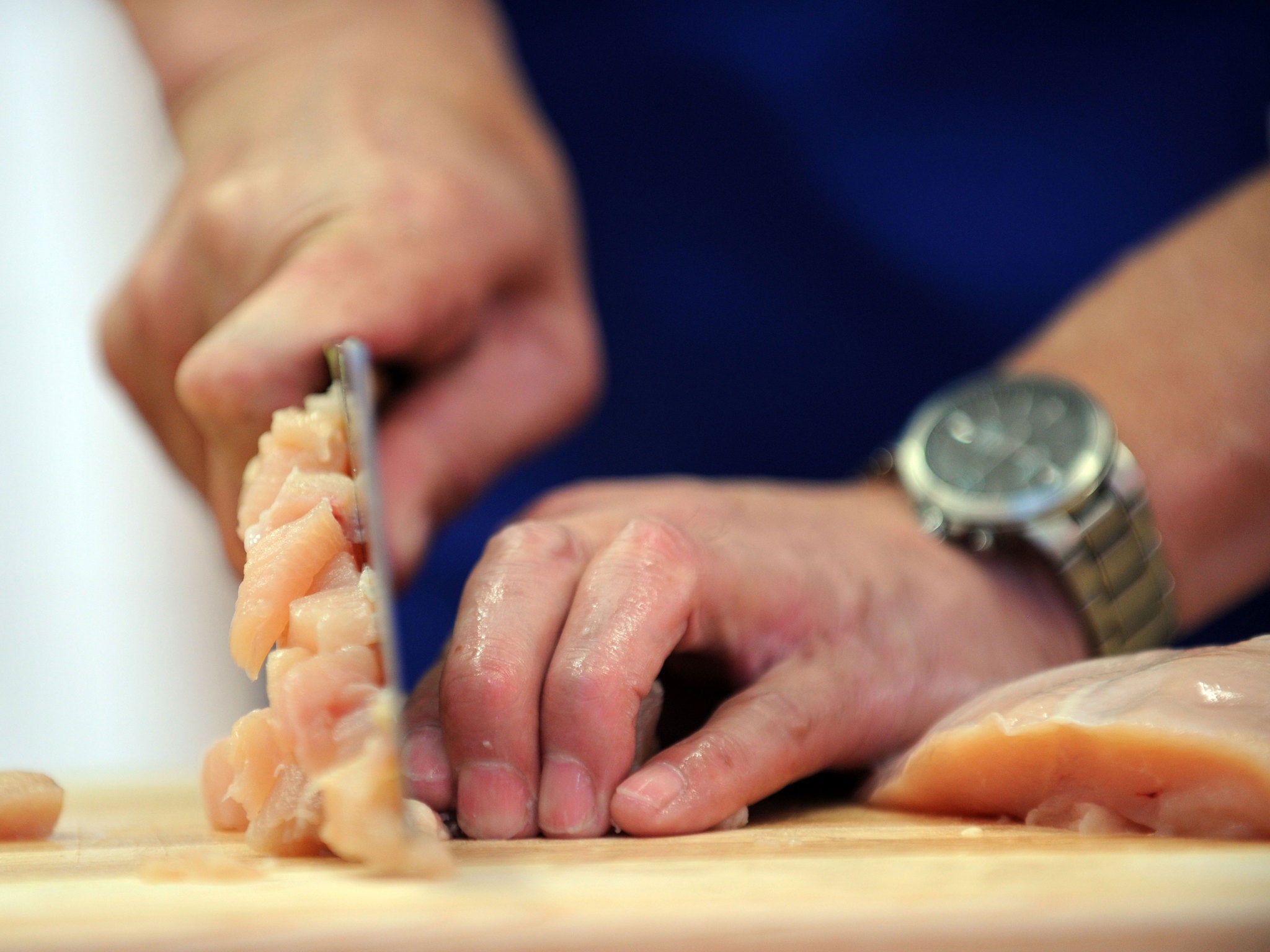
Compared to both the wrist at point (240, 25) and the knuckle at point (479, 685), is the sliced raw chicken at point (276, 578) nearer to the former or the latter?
the knuckle at point (479, 685)

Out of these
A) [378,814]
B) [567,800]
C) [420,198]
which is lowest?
[567,800]

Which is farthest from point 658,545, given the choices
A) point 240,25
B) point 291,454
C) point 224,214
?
point 240,25

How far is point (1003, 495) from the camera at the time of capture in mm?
1586

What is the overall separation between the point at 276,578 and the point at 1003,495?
101 cm

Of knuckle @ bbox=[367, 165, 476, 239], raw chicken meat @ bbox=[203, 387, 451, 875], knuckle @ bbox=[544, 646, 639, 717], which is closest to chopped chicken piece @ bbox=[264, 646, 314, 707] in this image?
raw chicken meat @ bbox=[203, 387, 451, 875]

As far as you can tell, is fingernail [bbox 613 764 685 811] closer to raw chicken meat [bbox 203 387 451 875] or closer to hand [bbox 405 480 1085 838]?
hand [bbox 405 480 1085 838]

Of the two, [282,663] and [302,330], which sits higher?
[302,330]

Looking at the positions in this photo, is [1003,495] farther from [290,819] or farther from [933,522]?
[290,819]

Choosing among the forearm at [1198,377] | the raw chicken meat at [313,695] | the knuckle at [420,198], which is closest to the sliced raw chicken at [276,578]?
the raw chicken meat at [313,695]

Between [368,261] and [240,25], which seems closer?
[368,261]

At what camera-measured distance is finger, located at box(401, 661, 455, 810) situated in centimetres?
97

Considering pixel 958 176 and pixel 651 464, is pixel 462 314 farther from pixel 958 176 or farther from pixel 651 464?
pixel 958 176

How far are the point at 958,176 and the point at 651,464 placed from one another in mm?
825

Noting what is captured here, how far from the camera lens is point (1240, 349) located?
180cm
